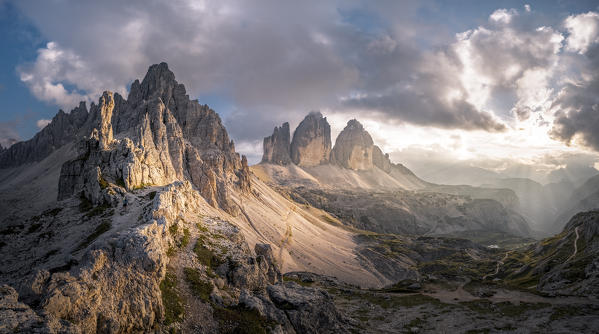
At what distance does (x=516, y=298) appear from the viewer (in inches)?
2105

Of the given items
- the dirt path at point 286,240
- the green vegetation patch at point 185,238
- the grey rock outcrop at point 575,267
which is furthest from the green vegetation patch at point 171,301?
the dirt path at point 286,240

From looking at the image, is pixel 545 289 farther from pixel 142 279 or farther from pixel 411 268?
pixel 142 279

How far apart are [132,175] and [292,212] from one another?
10052cm

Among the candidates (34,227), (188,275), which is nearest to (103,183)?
(34,227)

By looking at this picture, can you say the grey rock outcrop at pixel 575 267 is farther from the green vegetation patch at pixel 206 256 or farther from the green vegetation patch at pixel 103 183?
the green vegetation patch at pixel 103 183

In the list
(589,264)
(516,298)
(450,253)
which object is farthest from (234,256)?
(450,253)

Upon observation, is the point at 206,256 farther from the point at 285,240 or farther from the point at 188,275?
the point at 285,240

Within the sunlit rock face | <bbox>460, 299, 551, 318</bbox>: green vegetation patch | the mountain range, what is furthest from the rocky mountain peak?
<bbox>460, 299, 551, 318</bbox>: green vegetation patch

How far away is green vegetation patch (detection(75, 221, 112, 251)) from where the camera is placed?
3694 cm

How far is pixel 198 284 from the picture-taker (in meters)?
31.8

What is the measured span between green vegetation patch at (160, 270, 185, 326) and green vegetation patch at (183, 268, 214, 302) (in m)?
1.82

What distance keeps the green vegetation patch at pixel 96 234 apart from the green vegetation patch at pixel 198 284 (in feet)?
46.8

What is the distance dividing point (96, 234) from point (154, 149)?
62.8 meters

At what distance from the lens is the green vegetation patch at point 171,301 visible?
25566 mm
